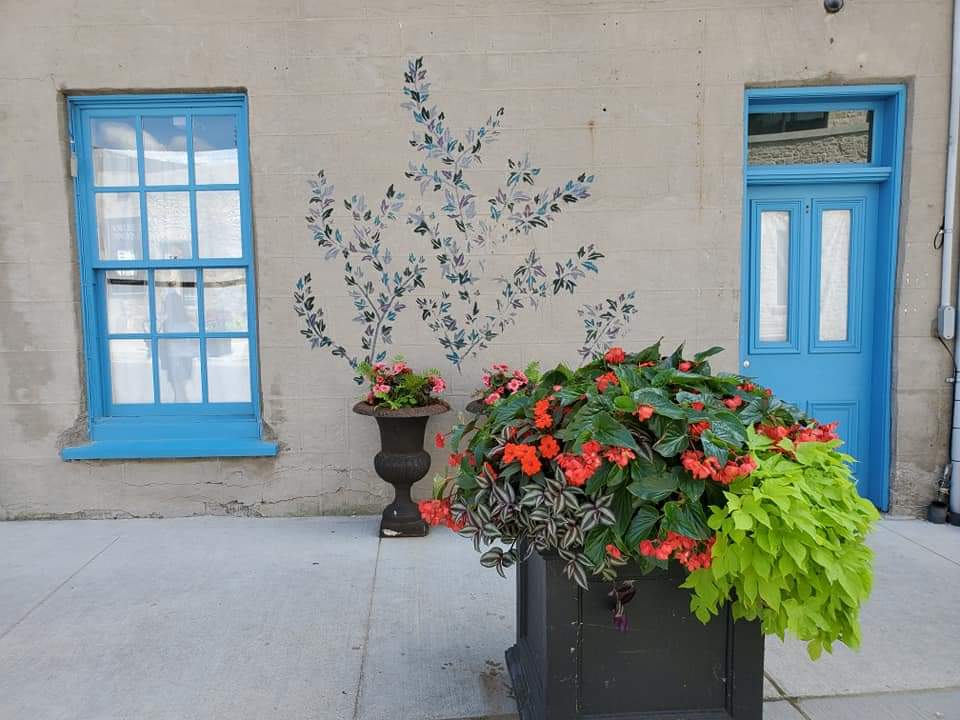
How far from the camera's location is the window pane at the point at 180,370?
5.04 metres

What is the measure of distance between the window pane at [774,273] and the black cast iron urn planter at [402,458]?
2.46m

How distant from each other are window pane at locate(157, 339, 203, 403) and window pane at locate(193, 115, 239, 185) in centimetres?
119

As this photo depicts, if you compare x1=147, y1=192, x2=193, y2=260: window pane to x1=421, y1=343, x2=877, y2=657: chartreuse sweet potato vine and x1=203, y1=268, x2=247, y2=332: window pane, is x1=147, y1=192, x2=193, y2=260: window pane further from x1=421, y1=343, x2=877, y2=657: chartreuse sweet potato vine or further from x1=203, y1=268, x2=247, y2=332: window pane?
x1=421, y1=343, x2=877, y2=657: chartreuse sweet potato vine

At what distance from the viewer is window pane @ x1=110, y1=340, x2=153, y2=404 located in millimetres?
5047

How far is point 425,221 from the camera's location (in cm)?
480

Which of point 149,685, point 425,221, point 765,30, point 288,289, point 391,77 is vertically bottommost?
point 149,685

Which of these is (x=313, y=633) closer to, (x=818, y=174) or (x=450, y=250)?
(x=450, y=250)

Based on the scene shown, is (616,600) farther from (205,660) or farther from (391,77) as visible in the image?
(391,77)

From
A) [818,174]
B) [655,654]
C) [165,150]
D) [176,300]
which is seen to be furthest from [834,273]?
[165,150]

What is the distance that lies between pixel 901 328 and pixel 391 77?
13.0 ft

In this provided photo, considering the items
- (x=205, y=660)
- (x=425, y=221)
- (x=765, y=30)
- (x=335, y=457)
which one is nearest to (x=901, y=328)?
(x=765, y=30)

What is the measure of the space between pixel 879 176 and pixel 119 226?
214 inches

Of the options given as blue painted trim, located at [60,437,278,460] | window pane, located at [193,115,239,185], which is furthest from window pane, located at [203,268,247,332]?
blue painted trim, located at [60,437,278,460]

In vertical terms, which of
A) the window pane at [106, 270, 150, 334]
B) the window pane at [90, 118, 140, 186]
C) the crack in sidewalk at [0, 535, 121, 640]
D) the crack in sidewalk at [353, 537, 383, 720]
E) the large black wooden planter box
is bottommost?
the crack in sidewalk at [353, 537, 383, 720]
